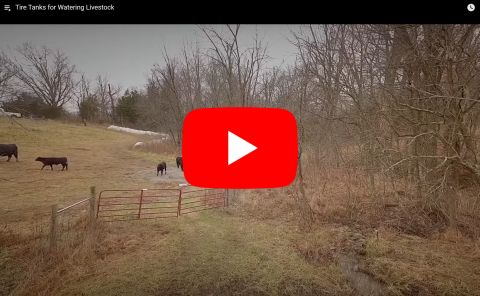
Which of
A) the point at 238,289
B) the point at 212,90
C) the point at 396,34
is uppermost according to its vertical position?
the point at 396,34

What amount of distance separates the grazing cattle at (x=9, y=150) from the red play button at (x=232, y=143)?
7749 mm

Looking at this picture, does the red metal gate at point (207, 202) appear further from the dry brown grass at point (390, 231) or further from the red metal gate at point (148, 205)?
the dry brown grass at point (390, 231)

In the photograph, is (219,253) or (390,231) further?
(390,231)

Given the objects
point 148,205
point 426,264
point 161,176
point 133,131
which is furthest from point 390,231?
point 133,131

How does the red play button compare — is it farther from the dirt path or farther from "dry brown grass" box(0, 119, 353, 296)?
the dirt path

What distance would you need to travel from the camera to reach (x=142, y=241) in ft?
13.5

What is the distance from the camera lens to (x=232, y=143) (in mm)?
2590

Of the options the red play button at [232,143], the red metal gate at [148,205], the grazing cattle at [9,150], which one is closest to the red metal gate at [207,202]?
the red metal gate at [148,205]

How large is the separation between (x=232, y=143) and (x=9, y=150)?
933 cm

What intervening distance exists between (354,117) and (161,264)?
6.48 meters

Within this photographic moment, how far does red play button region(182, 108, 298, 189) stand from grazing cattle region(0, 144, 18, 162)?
7.75 metres

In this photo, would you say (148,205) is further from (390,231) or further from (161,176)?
(390,231)
